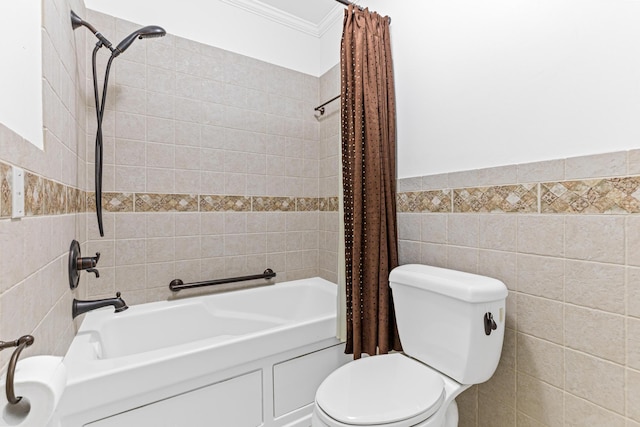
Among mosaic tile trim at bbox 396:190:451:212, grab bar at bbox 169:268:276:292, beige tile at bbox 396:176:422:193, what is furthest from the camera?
grab bar at bbox 169:268:276:292

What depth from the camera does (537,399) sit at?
43.7 inches

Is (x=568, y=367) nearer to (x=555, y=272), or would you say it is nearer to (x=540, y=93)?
(x=555, y=272)

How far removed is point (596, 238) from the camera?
3.15 ft

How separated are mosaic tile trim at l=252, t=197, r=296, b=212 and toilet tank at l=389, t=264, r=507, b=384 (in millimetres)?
1199

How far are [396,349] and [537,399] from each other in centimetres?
59

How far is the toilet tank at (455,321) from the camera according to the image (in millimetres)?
1079

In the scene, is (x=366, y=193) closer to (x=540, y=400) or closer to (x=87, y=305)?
(x=540, y=400)

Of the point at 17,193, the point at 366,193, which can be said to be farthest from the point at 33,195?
the point at 366,193

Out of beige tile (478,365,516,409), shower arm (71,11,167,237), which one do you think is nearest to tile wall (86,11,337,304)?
shower arm (71,11,167,237)

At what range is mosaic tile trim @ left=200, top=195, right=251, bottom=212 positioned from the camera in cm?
198

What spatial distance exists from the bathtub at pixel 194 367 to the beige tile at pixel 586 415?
97 centimetres

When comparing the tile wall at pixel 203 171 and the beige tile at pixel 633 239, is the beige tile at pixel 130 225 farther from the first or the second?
the beige tile at pixel 633 239

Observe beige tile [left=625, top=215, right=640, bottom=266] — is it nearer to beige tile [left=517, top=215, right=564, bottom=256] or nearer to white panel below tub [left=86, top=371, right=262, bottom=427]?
beige tile [left=517, top=215, right=564, bottom=256]

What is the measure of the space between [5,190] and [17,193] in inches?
3.0
